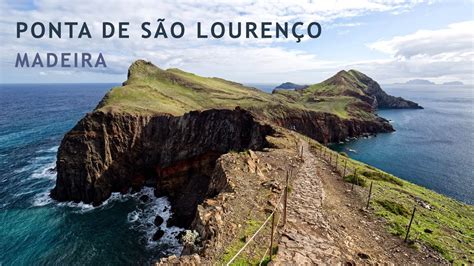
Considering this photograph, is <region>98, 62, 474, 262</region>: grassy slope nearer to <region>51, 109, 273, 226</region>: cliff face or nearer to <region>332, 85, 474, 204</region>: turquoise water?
<region>51, 109, 273, 226</region>: cliff face

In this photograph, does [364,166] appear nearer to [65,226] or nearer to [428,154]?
[65,226]

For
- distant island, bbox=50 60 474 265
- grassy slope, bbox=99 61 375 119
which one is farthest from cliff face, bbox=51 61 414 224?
grassy slope, bbox=99 61 375 119

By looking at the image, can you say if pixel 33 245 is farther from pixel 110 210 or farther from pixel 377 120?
pixel 377 120

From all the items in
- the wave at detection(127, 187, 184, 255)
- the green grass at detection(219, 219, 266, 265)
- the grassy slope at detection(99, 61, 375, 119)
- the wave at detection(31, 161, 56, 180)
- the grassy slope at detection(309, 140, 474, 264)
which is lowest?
the wave at detection(127, 187, 184, 255)

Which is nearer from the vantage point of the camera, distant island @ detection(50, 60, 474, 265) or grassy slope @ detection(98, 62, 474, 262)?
distant island @ detection(50, 60, 474, 265)

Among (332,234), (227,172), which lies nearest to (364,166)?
(227,172)
